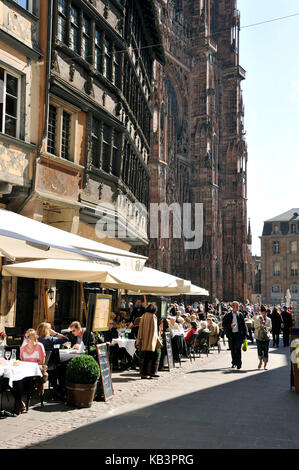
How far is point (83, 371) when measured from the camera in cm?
797

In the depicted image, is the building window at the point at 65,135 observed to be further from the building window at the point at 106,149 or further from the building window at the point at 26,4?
the building window at the point at 26,4

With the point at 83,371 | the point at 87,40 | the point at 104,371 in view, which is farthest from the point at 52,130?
the point at 83,371

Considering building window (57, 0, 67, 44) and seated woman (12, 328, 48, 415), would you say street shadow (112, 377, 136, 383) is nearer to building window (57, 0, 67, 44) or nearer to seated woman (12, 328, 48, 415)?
seated woman (12, 328, 48, 415)

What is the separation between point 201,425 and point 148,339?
454 cm

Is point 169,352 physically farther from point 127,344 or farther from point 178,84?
point 178,84

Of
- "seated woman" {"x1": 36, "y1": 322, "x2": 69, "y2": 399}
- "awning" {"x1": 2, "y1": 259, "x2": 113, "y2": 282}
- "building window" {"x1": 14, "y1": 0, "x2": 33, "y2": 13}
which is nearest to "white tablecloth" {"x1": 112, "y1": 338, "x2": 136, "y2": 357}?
"awning" {"x1": 2, "y1": 259, "x2": 113, "y2": 282}

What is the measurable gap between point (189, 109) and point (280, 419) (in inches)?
1886

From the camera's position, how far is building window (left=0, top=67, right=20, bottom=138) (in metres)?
12.8

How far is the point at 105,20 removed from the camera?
1795 cm

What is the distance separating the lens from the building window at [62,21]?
15242 mm

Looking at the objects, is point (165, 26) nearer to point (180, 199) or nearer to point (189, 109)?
point (189, 109)

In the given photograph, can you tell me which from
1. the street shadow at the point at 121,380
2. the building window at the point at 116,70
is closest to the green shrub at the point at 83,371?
the street shadow at the point at 121,380

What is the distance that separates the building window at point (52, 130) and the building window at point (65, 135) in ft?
1.32
